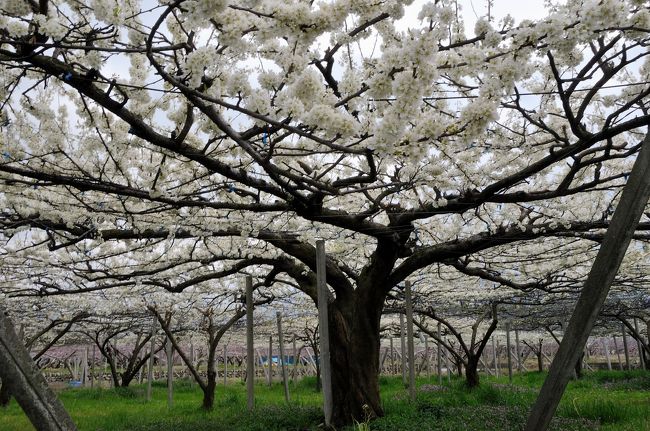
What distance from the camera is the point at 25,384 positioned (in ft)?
8.38

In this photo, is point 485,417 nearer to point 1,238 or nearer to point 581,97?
point 581,97

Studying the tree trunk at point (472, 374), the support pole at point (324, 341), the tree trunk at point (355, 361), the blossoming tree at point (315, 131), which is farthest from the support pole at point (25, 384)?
the tree trunk at point (472, 374)

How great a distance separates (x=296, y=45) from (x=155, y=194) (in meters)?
2.48

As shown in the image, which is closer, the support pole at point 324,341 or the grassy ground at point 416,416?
the support pole at point 324,341

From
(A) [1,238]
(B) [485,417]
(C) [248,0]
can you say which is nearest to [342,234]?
(B) [485,417]

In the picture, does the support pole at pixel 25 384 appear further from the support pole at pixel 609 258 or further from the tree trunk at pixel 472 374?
the tree trunk at pixel 472 374

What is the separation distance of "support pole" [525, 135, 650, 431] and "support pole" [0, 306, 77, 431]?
2.95m

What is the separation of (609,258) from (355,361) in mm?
4783

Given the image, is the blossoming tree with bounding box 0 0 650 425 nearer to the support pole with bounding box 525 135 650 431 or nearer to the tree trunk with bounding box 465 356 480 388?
the support pole with bounding box 525 135 650 431

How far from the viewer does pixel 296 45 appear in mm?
3264

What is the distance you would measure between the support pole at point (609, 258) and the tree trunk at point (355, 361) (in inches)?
170

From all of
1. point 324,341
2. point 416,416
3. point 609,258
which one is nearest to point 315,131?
point 609,258

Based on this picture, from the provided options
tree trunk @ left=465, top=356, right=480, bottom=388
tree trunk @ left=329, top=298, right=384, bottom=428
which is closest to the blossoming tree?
tree trunk @ left=329, top=298, right=384, bottom=428

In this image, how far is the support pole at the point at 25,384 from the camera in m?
2.54
